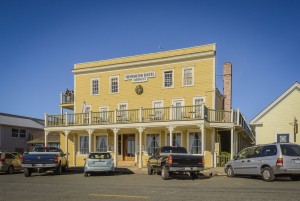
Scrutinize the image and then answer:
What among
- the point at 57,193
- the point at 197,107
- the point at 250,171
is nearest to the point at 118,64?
the point at 197,107

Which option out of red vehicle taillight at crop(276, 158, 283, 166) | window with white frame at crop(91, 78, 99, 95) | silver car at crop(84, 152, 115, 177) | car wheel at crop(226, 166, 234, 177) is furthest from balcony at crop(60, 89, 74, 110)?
red vehicle taillight at crop(276, 158, 283, 166)

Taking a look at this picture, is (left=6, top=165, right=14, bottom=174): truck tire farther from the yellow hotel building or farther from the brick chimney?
the brick chimney

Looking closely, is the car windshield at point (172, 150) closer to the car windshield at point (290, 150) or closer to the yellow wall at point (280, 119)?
the car windshield at point (290, 150)

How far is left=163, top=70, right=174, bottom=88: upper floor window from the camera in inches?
1118

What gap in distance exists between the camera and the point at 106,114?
98.8 ft

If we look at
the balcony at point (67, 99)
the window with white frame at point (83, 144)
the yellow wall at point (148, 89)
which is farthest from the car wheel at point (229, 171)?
the balcony at point (67, 99)

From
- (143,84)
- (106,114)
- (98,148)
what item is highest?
(143,84)

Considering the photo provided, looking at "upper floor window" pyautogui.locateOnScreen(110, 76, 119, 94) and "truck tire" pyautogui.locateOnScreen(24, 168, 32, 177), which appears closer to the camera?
"truck tire" pyautogui.locateOnScreen(24, 168, 32, 177)

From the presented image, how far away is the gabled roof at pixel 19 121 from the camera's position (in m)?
46.2

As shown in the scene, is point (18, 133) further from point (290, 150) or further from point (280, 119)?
point (290, 150)

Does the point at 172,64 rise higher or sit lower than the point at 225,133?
higher

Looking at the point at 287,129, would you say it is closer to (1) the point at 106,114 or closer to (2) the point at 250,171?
(2) the point at 250,171

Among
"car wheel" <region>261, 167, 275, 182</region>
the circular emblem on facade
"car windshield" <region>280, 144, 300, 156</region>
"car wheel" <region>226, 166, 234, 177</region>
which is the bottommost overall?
"car wheel" <region>226, 166, 234, 177</region>

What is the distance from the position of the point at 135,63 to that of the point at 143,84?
185cm
